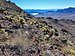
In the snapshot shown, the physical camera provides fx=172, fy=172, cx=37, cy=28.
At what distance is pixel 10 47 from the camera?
30.0 ft

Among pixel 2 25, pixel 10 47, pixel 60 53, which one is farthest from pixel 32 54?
pixel 2 25

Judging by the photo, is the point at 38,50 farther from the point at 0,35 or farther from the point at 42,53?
the point at 0,35

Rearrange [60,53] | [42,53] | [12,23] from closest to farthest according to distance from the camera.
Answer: [42,53] → [60,53] → [12,23]

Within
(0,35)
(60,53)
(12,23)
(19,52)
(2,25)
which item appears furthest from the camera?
(12,23)

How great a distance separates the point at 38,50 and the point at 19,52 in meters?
1.47

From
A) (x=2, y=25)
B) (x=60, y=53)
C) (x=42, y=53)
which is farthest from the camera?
(x=2, y=25)

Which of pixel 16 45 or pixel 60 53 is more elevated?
pixel 16 45

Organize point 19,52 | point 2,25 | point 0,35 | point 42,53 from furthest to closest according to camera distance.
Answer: point 2,25 → point 0,35 → point 42,53 → point 19,52

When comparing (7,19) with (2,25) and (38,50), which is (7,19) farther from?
(38,50)

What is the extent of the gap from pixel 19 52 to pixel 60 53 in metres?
2.72

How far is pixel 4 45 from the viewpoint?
9180 mm

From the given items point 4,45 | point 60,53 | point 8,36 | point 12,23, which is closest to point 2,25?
point 12,23

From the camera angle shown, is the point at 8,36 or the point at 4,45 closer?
the point at 4,45

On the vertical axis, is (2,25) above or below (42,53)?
above
